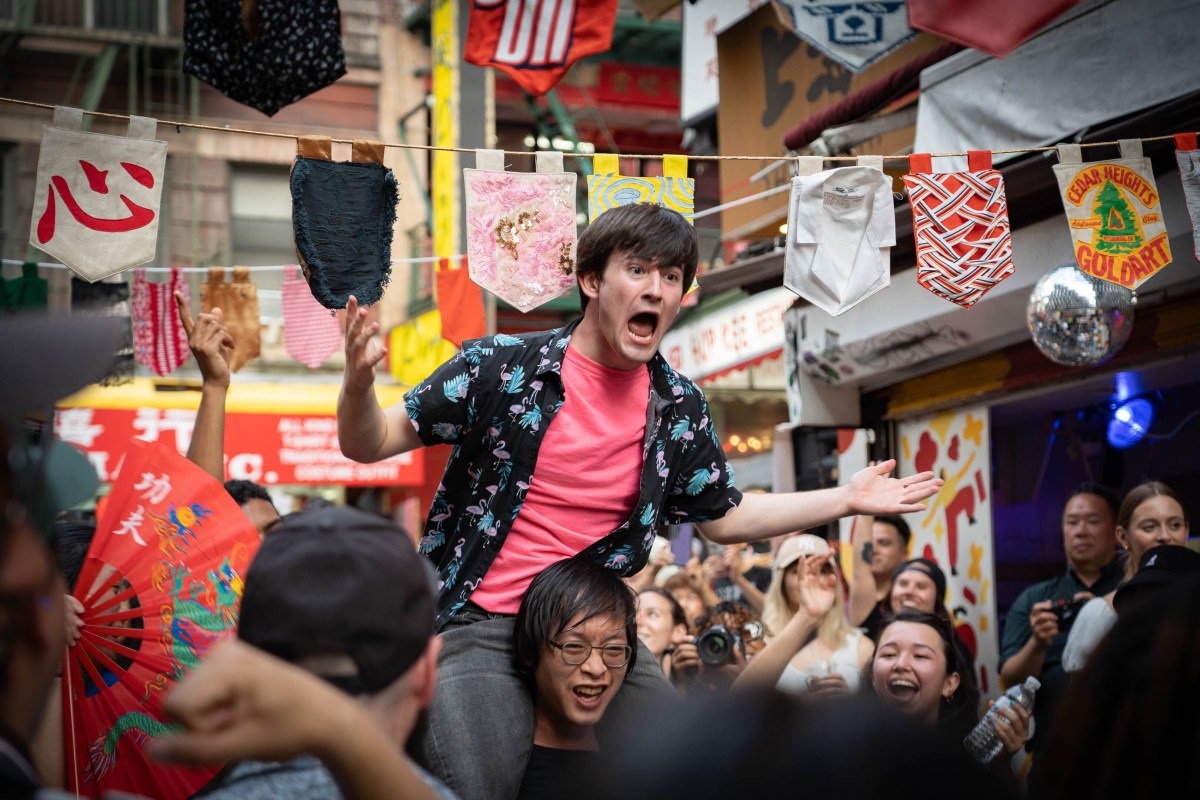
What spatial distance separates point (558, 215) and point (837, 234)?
49.7 inches

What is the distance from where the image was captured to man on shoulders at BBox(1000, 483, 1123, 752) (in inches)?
242

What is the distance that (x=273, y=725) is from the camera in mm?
1562

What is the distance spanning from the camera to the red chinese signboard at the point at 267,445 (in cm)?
1359

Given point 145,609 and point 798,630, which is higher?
point 145,609

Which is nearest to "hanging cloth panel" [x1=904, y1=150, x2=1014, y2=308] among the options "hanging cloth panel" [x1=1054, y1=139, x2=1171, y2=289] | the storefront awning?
"hanging cloth panel" [x1=1054, y1=139, x2=1171, y2=289]

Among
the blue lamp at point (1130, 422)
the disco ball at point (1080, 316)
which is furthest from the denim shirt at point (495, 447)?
the blue lamp at point (1130, 422)

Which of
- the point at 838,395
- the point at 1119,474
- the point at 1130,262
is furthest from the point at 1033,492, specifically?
the point at 1130,262

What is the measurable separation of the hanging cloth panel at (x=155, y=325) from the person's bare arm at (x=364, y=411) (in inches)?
228

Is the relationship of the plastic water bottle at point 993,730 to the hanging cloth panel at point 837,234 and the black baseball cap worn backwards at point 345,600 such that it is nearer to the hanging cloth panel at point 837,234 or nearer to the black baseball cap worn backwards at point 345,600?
the hanging cloth panel at point 837,234

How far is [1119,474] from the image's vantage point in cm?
871

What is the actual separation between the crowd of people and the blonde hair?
23 mm

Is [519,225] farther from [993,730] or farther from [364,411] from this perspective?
[993,730]

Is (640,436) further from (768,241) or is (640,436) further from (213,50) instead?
(768,241)

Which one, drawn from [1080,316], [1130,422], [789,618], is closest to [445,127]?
[1130,422]
